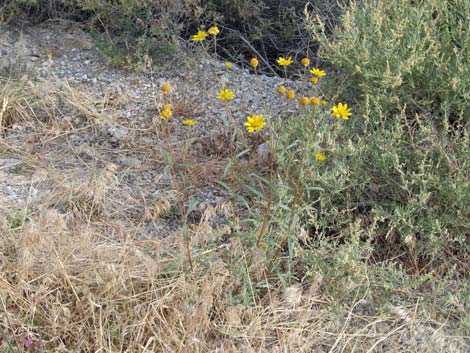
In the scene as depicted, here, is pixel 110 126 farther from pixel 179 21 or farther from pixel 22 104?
pixel 179 21

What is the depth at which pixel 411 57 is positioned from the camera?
2963mm

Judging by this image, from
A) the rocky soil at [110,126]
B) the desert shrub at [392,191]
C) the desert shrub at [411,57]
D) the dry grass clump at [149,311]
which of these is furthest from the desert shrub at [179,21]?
the dry grass clump at [149,311]

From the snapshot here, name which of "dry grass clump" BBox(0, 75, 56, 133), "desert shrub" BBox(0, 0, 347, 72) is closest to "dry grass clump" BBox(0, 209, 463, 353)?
"dry grass clump" BBox(0, 75, 56, 133)

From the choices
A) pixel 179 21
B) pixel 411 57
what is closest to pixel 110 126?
pixel 179 21

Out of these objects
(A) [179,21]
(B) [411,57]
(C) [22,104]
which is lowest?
(C) [22,104]

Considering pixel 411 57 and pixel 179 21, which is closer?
pixel 411 57

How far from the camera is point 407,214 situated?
2799mm

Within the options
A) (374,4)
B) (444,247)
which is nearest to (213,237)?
(444,247)

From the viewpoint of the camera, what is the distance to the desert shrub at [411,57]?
3.08 metres

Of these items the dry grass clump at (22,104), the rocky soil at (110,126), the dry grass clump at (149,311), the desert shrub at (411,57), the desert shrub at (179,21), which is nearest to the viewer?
the dry grass clump at (149,311)

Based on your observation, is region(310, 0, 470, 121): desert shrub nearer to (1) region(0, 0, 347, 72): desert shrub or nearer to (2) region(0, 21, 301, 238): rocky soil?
(2) region(0, 21, 301, 238): rocky soil

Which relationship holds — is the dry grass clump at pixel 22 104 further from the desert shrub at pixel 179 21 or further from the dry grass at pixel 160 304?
the dry grass at pixel 160 304

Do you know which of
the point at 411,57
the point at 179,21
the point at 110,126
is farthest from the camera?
the point at 179,21

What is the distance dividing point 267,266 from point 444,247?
2.68 ft
